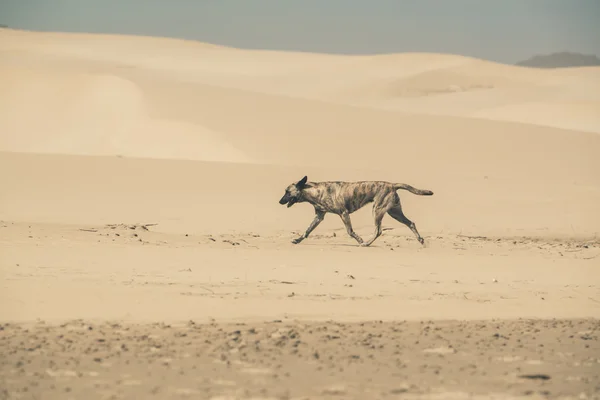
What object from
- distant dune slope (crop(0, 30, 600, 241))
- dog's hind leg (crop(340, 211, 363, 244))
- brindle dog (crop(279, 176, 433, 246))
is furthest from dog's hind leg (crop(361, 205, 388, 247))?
distant dune slope (crop(0, 30, 600, 241))

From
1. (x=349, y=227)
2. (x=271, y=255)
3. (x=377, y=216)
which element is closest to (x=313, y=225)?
(x=349, y=227)

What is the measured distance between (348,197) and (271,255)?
216 centimetres

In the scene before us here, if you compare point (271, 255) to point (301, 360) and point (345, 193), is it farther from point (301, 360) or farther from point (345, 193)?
point (301, 360)

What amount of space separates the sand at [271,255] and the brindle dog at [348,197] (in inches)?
17.7

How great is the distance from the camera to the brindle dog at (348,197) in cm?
1577

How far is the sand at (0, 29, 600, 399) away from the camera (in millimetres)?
7984

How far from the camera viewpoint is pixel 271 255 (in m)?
14.1

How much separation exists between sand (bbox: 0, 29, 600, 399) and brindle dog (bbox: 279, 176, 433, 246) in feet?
1.48

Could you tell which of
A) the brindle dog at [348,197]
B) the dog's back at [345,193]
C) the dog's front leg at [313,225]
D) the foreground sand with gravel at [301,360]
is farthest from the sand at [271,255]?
the dog's back at [345,193]

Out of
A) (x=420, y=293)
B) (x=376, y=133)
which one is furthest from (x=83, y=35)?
(x=420, y=293)

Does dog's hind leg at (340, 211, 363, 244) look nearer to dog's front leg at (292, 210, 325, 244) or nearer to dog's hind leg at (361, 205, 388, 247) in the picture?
dog's hind leg at (361, 205, 388, 247)

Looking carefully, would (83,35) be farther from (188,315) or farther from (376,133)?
(188,315)

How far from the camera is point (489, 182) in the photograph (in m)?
24.8

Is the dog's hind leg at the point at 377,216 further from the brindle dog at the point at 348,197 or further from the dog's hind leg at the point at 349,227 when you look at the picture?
the dog's hind leg at the point at 349,227
